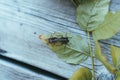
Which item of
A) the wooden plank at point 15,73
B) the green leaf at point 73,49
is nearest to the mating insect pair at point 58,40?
the green leaf at point 73,49

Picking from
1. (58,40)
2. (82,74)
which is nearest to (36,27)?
(58,40)

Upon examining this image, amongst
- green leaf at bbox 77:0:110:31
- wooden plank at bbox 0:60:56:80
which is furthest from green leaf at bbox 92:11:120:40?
wooden plank at bbox 0:60:56:80

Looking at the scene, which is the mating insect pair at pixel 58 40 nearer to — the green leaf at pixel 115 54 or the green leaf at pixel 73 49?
the green leaf at pixel 73 49

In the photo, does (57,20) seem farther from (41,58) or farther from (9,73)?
(9,73)

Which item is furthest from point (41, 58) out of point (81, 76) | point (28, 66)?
point (81, 76)

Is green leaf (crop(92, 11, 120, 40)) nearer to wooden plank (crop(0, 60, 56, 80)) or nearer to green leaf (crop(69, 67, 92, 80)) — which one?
green leaf (crop(69, 67, 92, 80))

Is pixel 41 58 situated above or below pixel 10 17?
below

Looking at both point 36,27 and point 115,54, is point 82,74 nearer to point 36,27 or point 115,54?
point 115,54
